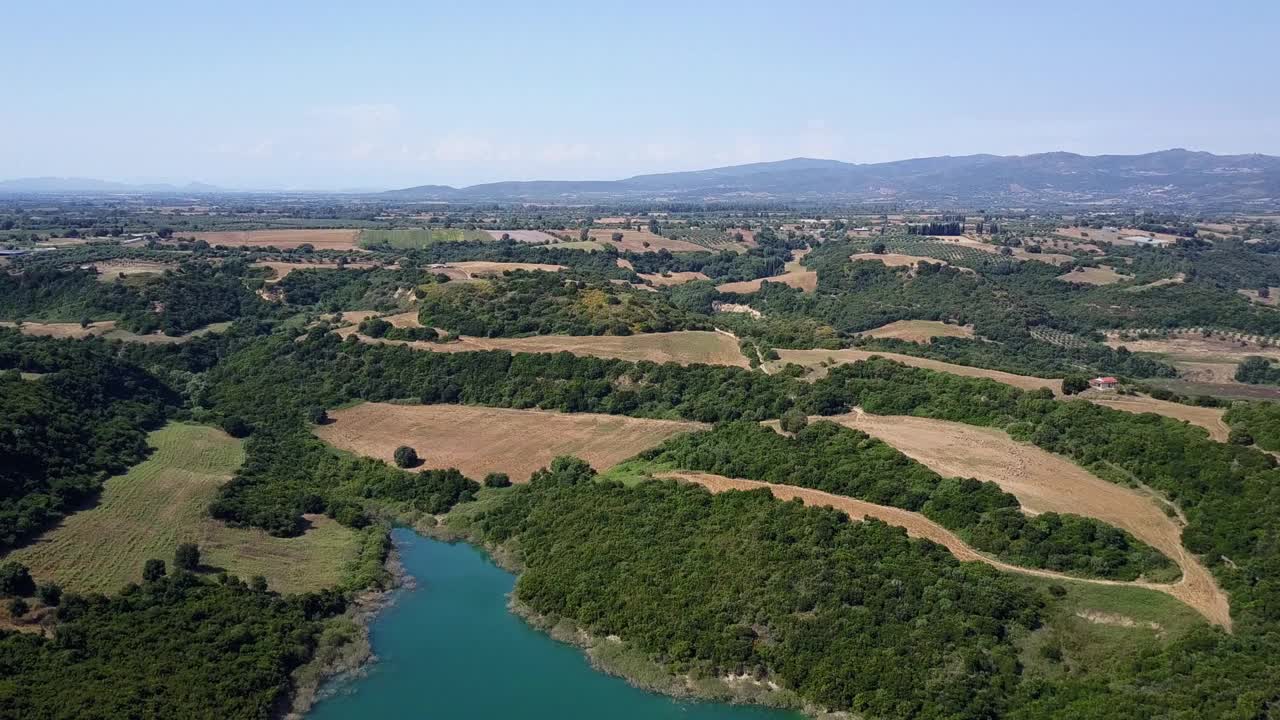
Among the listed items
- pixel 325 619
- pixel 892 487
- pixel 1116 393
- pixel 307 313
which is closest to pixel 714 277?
pixel 307 313

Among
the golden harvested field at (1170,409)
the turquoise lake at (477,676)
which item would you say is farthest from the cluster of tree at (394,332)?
the golden harvested field at (1170,409)

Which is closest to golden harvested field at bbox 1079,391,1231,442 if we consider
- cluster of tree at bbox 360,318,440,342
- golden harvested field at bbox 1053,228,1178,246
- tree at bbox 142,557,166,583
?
tree at bbox 142,557,166,583

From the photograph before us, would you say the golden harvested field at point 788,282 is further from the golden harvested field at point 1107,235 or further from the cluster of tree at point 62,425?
the cluster of tree at point 62,425

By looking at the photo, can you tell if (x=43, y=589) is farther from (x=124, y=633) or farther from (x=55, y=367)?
(x=55, y=367)

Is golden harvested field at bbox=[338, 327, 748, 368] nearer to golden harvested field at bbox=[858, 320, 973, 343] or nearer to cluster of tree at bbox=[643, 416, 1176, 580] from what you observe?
cluster of tree at bbox=[643, 416, 1176, 580]

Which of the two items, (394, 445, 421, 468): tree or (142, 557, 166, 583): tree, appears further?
(394, 445, 421, 468): tree

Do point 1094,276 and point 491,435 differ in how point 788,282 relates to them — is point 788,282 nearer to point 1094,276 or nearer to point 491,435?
point 1094,276

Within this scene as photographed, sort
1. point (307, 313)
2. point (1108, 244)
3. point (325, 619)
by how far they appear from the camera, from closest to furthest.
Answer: point (325, 619), point (307, 313), point (1108, 244)
